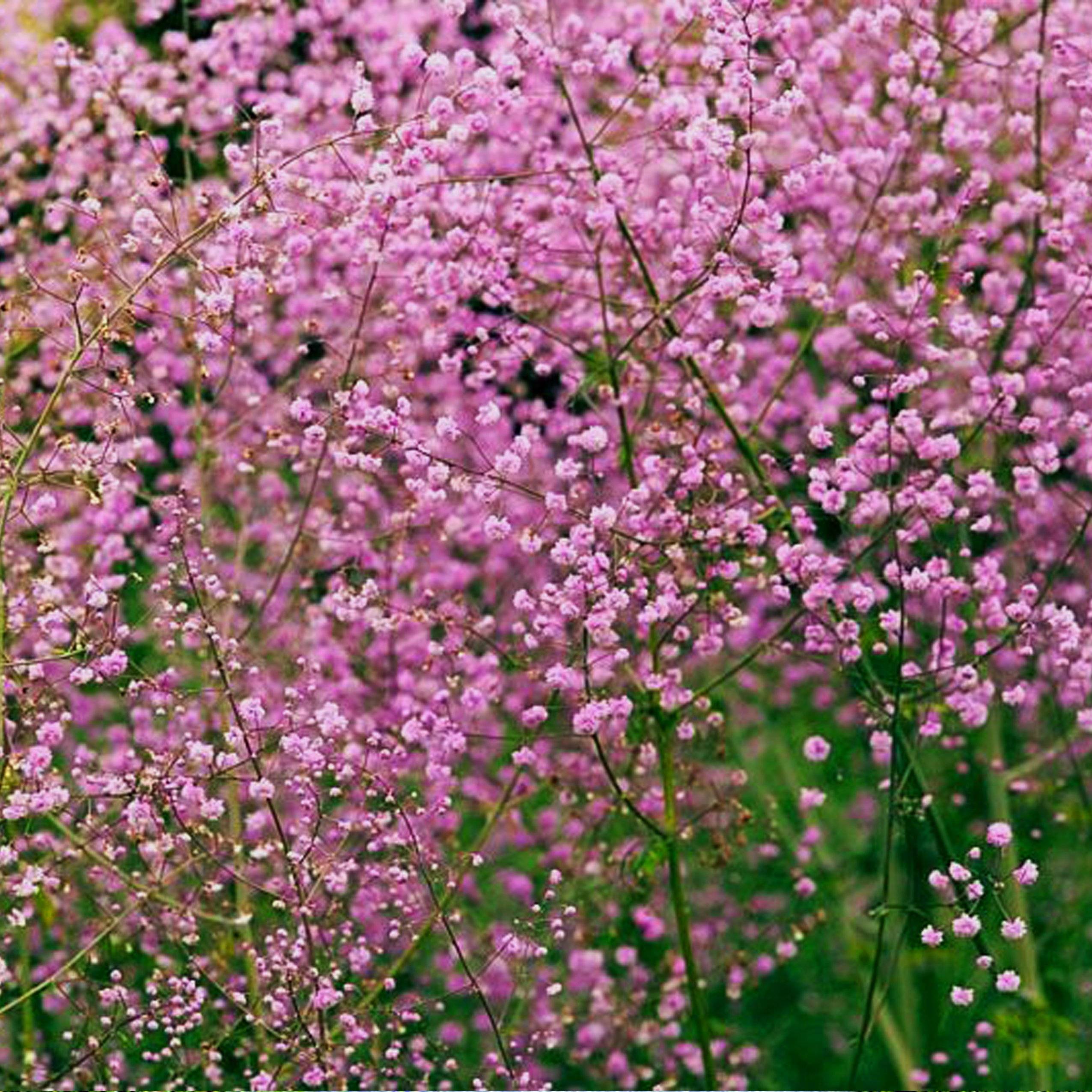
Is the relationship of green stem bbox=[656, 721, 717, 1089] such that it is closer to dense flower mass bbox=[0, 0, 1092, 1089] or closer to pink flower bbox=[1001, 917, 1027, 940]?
dense flower mass bbox=[0, 0, 1092, 1089]

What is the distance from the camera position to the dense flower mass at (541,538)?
536 cm

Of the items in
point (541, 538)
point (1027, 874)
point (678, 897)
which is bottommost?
point (1027, 874)

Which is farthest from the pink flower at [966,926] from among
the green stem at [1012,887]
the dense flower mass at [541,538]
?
the green stem at [1012,887]

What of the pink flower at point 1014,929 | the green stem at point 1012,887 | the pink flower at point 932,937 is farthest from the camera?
the green stem at point 1012,887

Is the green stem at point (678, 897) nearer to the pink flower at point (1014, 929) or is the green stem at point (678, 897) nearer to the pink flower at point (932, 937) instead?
the pink flower at point (932, 937)

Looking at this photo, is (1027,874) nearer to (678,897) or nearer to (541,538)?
(678,897)

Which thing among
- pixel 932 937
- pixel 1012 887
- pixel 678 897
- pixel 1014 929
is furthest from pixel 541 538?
pixel 1012 887

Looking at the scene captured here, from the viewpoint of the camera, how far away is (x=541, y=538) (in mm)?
5586

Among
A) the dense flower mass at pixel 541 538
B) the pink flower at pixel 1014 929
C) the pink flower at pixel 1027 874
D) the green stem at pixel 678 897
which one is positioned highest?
the dense flower mass at pixel 541 538

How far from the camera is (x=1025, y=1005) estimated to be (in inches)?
277

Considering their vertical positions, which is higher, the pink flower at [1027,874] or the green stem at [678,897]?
the green stem at [678,897]

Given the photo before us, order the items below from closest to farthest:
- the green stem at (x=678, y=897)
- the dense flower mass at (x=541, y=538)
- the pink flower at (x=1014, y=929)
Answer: the pink flower at (x=1014, y=929) → the dense flower mass at (x=541, y=538) → the green stem at (x=678, y=897)

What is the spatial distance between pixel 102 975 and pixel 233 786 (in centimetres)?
126

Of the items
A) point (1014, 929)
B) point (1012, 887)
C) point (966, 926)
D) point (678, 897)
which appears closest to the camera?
point (1014, 929)
